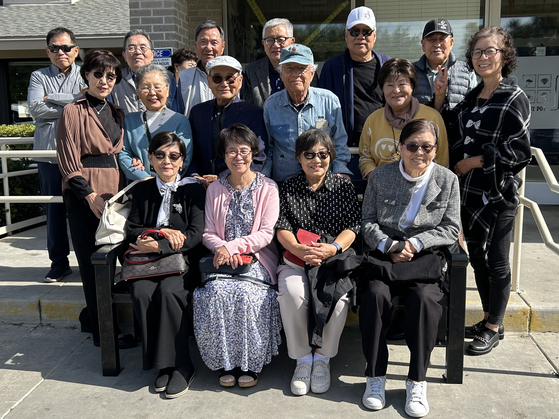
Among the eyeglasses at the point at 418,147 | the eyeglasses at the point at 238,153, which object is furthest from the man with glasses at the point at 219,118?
the eyeglasses at the point at 418,147

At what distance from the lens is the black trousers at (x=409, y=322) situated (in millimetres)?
2924

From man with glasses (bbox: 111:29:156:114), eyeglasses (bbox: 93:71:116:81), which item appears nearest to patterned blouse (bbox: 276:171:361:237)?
eyeglasses (bbox: 93:71:116:81)

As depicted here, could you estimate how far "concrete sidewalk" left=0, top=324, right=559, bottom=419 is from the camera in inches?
112

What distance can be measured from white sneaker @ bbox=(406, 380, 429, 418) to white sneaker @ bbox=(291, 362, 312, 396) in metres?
0.57

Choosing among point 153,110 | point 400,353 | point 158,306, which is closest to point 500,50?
point 400,353

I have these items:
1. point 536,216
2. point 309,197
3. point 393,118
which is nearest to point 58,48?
point 309,197

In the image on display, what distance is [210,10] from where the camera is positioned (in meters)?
7.41

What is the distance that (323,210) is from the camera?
11.0 feet

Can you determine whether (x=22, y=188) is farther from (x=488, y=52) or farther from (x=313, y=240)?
(x=488, y=52)

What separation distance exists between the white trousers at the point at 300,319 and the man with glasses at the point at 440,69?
1647mm

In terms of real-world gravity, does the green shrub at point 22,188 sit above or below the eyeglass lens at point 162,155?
below

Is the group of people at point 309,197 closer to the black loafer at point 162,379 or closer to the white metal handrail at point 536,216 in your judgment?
the black loafer at point 162,379

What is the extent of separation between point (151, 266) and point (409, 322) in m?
1.57

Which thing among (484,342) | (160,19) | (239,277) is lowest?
(484,342)
